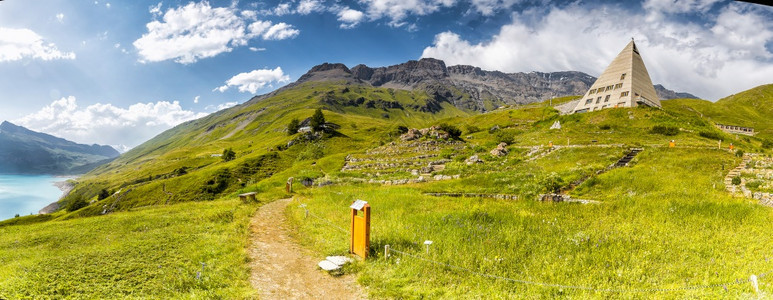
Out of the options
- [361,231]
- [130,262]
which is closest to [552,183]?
[361,231]

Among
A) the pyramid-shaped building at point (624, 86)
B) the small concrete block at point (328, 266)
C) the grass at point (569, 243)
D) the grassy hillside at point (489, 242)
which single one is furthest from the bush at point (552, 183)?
the pyramid-shaped building at point (624, 86)

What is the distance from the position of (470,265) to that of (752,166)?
29.9 metres

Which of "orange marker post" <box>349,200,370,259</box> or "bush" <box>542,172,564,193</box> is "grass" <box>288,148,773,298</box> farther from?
"bush" <box>542,172,564,193</box>

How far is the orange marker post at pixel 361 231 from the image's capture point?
1295 centimetres

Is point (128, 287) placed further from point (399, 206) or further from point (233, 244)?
point (399, 206)

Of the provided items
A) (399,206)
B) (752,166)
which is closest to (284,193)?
(399,206)

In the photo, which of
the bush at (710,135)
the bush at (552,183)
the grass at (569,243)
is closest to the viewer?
the grass at (569,243)

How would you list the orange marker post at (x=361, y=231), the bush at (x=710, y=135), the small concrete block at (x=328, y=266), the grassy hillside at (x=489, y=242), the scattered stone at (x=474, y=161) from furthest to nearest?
the bush at (x=710, y=135)
the scattered stone at (x=474, y=161)
the orange marker post at (x=361, y=231)
the small concrete block at (x=328, y=266)
the grassy hillside at (x=489, y=242)

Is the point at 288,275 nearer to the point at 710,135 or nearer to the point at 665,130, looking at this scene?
the point at 665,130

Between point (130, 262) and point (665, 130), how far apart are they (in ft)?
210

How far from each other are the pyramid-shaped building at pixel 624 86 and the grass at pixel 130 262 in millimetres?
78957

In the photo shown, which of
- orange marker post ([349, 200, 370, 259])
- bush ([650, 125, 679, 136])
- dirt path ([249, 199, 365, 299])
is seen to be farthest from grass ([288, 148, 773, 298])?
bush ([650, 125, 679, 136])

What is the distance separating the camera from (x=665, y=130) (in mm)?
48344

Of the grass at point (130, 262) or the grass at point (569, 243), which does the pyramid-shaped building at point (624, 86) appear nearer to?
the grass at point (569, 243)
